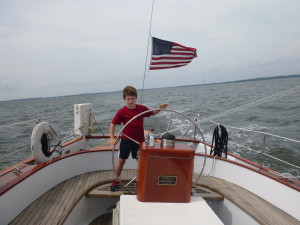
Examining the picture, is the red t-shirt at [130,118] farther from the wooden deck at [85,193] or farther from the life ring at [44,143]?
the life ring at [44,143]

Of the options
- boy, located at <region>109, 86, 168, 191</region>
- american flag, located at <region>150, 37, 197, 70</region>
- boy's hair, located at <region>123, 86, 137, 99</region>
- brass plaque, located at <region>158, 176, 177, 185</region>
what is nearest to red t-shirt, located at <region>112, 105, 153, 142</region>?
boy, located at <region>109, 86, 168, 191</region>

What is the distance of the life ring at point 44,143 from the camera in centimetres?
348

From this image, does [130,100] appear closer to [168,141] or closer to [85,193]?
[168,141]

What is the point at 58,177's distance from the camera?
3.65 m

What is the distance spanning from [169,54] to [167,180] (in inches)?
117

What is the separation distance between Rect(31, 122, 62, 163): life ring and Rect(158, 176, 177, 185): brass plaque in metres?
1.83

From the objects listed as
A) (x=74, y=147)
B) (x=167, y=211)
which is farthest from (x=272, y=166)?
(x=167, y=211)

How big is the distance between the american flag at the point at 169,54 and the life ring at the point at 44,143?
6.89ft

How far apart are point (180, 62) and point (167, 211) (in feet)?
11.0

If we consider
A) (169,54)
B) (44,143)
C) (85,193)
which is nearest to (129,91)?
(85,193)

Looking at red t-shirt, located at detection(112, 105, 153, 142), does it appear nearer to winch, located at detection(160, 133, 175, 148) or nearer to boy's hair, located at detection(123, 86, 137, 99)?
boy's hair, located at detection(123, 86, 137, 99)

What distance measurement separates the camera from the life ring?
11.4 ft

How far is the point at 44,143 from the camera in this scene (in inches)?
148

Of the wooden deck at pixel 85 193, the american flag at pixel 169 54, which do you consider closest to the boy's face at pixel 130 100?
the wooden deck at pixel 85 193
